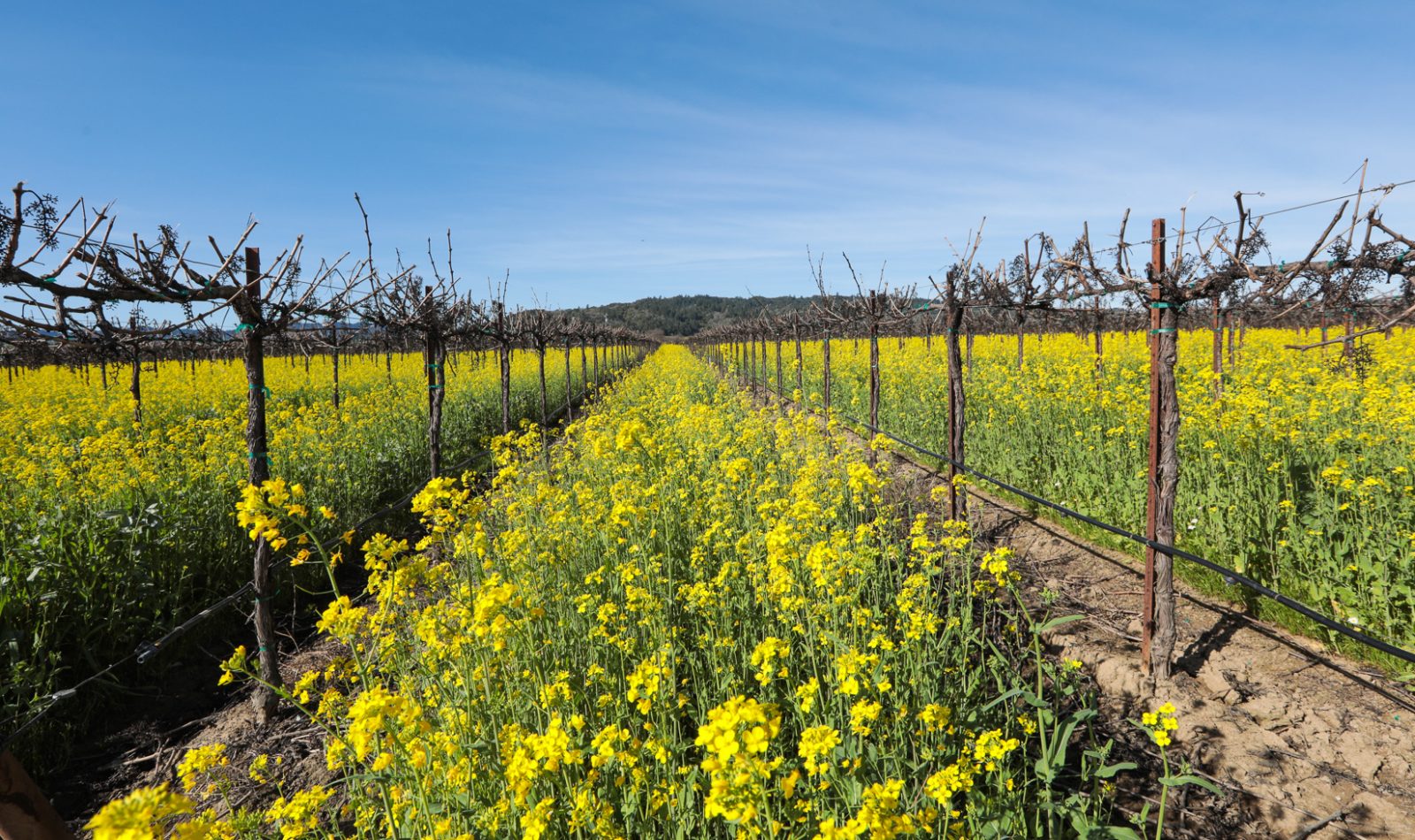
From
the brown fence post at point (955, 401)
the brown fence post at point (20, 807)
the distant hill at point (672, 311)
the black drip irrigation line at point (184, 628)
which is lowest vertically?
the black drip irrigation line at point (184, 628)

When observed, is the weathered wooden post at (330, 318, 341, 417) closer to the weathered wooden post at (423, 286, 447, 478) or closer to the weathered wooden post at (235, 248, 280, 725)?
the weathered wooden post at (235, 248, 280, 725)

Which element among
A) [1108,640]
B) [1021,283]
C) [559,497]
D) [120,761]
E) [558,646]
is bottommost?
[120,761]

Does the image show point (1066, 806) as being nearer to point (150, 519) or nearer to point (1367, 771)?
point (1367, 771)

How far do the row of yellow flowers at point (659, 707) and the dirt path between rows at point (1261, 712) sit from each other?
1.59 ft

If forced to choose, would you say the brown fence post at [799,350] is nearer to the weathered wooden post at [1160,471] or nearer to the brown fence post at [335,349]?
the brown fence post at [335,349]

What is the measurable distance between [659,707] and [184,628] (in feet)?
9.92

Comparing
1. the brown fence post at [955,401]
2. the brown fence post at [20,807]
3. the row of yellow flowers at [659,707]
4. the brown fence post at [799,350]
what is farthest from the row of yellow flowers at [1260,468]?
the brown fence post at [20,807]

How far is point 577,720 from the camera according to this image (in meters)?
2.25

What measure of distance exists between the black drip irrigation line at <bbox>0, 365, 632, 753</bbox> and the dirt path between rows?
4.52m

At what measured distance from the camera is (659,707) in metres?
2.60

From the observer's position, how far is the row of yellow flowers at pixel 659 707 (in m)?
1.96

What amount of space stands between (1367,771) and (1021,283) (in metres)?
6.66

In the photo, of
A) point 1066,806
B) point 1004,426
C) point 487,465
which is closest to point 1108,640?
point 1066,806

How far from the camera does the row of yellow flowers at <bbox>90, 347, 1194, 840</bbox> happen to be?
6.42ft
